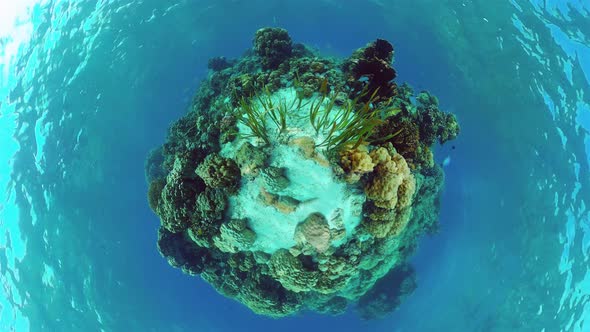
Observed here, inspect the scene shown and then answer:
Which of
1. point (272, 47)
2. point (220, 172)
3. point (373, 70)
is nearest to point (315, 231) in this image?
point (220, 172)

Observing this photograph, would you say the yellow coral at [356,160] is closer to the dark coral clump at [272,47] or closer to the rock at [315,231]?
the rock at [315,231]

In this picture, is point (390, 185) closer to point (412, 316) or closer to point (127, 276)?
point (412, 316)

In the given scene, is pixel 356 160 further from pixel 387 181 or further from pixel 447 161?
pixel 447 161

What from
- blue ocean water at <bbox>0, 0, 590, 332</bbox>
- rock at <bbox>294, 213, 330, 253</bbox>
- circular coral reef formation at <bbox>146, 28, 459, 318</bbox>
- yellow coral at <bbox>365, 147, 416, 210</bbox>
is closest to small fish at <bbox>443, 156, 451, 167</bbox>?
blue ocean water at <bbox>0, 0, 590, 332</bbox>

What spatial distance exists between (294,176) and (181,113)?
11.1m

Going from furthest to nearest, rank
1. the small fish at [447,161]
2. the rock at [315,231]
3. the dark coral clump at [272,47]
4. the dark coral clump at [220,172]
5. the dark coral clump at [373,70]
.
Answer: the small fish at [447,161] → the dark coral clump at [272,47] → the dark coral clump at [373,70] → the dark coral clump at [220,172] → the rock at [315,231]

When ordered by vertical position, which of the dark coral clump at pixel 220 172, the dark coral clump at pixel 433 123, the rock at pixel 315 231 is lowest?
the rock at pixel 315 231

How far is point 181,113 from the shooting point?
1677 centimetres

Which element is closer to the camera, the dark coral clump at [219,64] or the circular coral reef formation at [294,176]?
the circular coral reef formation at [294,176]

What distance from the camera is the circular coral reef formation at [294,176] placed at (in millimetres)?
7242

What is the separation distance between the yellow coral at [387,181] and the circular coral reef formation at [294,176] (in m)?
0.02

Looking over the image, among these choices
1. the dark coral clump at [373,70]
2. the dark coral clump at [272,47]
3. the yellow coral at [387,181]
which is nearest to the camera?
the yellow coral at [387,181]

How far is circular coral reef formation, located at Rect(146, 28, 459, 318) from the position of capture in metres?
7.24

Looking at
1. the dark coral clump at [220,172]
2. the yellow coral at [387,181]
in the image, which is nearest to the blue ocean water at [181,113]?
the yellow coral at [387,181]
